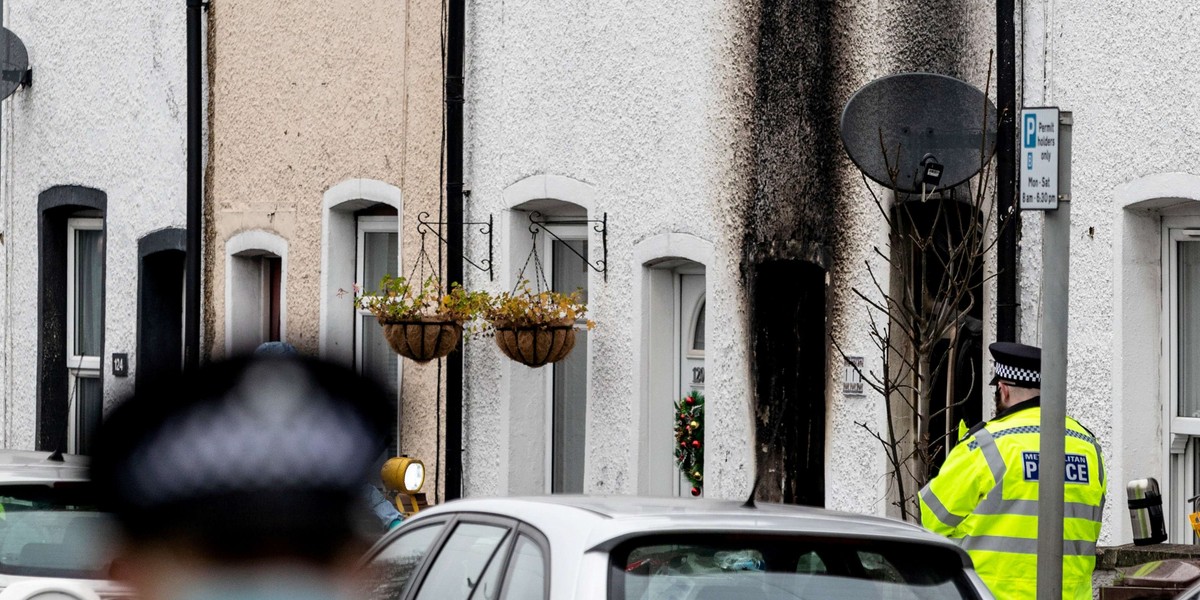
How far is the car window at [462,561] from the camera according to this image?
4.91 metres

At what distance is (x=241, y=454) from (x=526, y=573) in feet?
10.2

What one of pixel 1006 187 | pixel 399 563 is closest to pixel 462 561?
pixel 399 563

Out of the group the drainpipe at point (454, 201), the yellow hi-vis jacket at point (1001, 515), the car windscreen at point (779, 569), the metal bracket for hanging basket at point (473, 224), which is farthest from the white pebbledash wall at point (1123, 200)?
the drainpipe at point (454, 201)

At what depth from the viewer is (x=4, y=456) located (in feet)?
28.3

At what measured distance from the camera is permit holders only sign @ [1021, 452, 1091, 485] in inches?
239

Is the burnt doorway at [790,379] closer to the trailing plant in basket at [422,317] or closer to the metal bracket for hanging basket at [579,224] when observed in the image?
the metal bracket for hanging basket at [579,224]

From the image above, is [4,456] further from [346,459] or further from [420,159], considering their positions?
[346,459]

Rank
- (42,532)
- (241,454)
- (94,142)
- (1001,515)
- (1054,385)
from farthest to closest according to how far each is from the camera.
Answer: (94,142), (42,532), (1001,515), (1054,385), (241,454)

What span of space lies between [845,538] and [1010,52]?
17.8 feet

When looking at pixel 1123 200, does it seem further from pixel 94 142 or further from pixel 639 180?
pixel 94 142

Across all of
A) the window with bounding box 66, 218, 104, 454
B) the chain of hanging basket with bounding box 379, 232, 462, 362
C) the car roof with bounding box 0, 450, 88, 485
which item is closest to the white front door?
the chain of hanging basket with bounding box 379, 232, 462, 362

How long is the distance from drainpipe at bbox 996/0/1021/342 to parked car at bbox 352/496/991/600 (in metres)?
4.68

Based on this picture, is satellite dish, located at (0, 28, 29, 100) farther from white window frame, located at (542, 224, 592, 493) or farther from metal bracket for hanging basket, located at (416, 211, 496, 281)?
white window frame, located at (542, 224, 592, 493)

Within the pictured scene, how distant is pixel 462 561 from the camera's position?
5.07m
